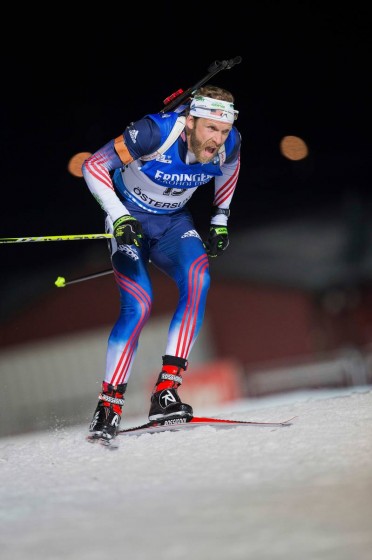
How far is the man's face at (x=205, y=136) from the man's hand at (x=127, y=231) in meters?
0.35

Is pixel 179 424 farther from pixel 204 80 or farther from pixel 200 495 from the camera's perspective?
pixel 204 80

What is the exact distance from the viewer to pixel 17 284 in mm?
7816

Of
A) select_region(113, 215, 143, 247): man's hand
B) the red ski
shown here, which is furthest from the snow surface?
select_region(113, 215, 143, 247): man's hand

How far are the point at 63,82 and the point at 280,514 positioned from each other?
19.0 feet

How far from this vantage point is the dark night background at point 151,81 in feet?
21.5

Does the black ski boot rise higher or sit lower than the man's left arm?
lower

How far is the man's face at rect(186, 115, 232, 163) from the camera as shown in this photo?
2684 millimetres

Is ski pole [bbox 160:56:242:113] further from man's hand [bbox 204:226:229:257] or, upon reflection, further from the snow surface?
the snow surface

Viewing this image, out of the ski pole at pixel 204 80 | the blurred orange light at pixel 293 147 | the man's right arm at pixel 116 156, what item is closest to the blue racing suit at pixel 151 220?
the man's right arm at pixel 116 156

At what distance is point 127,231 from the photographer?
254cm

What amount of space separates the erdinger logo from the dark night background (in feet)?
14.1

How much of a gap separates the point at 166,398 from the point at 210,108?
3.24 ft

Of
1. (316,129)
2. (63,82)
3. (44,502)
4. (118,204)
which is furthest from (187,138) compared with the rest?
(316,129)

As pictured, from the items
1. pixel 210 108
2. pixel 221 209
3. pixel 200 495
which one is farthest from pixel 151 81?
pixel 200 495
